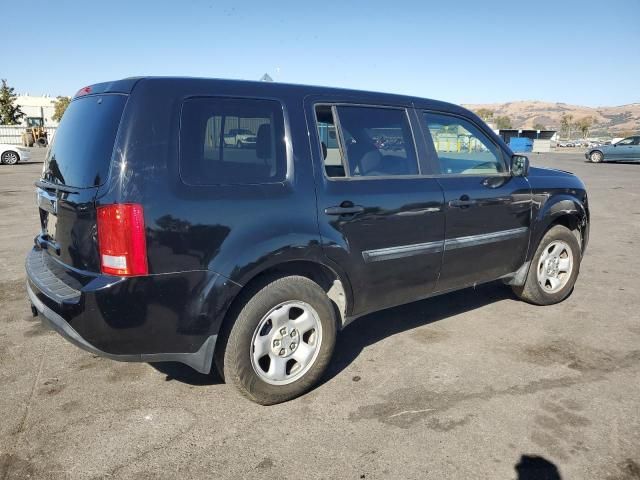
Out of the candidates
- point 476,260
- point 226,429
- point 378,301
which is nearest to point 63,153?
point 226,429

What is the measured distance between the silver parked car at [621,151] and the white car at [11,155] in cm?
2989

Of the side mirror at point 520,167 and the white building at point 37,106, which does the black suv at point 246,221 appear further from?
the white building at point 37,106

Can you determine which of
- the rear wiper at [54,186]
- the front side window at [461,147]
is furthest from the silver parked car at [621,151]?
the rear wiper at [54,186]

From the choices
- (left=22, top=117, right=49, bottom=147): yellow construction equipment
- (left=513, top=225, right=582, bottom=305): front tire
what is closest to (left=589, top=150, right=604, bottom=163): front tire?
(left=513, top=225, right=582, bottom=305): front tire

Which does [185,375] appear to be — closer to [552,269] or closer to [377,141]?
[377,141]

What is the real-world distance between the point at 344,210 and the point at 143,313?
Result: 1332mm

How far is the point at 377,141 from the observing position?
358cm

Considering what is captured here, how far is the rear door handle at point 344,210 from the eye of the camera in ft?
10.3

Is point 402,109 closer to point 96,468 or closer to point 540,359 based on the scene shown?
point 540,359

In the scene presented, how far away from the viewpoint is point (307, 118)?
10.5 feet

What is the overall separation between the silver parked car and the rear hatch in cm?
3144

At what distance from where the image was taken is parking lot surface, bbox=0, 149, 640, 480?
2.55 m

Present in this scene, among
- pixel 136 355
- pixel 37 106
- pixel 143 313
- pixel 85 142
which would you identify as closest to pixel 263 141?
pixel 85 142

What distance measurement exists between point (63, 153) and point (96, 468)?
5.84 ft
